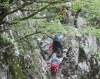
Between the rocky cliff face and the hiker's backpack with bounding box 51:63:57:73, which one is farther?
the hiker's backpack with bounding box 51:63:57:73

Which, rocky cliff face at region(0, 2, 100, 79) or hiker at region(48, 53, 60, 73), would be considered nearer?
rocky cliff face at region(0, 2, 100, 79)

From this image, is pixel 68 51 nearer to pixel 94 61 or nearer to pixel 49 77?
pixel 94 61

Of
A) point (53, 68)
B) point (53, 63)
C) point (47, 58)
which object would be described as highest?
point (53, 63)

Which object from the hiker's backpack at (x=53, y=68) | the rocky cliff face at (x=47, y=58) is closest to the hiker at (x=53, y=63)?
the hiker's backpack at (x=53, y=68)

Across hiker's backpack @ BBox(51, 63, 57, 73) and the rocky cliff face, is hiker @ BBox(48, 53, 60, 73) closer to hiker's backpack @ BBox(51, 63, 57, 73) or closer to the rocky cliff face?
hiker's backpack @ BBox(51, 63, 57, 73)

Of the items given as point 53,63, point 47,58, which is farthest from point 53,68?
point 47,58

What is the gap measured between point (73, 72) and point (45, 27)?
854 cm

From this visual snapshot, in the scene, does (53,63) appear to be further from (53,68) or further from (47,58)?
(47,58)

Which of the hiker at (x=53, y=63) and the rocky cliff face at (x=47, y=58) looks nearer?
the rocky cliff face at (x=47, y=58)

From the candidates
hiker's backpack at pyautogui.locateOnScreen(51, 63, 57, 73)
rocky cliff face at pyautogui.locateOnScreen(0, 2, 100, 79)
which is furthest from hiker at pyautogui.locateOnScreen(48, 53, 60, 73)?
rocky cliff face at pyautogui.locateOnScreen(0, 2, 100, 79)

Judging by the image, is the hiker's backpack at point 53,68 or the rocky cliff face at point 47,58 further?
the hiker's backpack at point 53,68

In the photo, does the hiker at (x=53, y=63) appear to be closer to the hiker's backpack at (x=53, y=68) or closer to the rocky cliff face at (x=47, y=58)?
the hiker's backpack at (x=53, y=68)

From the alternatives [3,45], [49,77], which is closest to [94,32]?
[3,45]

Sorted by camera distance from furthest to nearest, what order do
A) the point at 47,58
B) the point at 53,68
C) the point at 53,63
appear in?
the point at 47,58 < the point at 53,68 < the point at 53,63
